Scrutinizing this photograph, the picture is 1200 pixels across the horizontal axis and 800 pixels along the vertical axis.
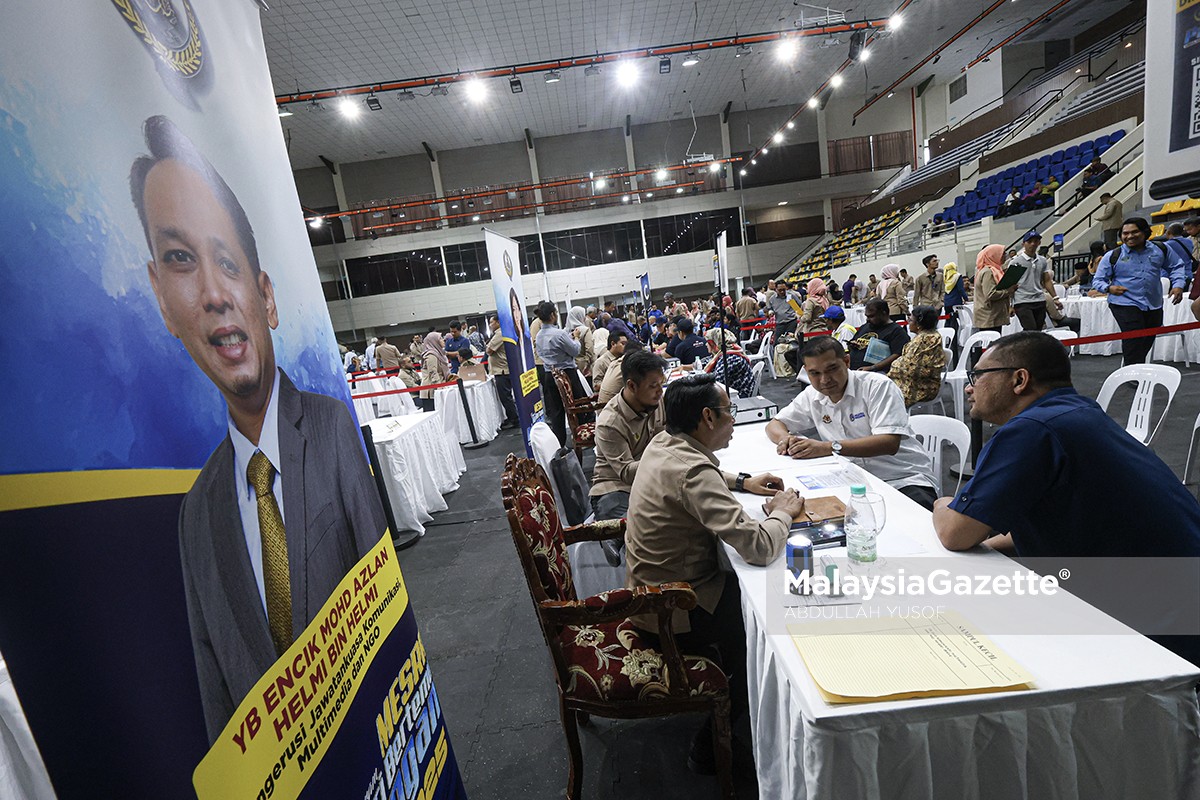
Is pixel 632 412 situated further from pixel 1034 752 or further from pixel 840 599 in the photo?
pixel 1034 752

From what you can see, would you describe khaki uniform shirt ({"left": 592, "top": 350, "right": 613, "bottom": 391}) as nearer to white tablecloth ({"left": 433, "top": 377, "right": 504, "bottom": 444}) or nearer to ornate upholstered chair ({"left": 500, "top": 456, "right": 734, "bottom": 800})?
white tablecloth ({"left": 433, "top": 377, "right": 504, "bottom": 444})

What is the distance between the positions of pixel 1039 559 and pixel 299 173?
20233mm

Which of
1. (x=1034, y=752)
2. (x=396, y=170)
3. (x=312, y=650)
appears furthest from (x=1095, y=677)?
(x=396, y=170)

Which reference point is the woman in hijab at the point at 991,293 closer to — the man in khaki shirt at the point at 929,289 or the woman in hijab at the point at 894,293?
the woman in hijab at the point at 894,293

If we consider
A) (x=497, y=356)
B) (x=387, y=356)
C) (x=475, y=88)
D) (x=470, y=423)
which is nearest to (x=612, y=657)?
(x=470, y=423)

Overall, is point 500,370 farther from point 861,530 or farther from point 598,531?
point 861,530

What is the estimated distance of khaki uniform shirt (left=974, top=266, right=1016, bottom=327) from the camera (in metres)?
5.35

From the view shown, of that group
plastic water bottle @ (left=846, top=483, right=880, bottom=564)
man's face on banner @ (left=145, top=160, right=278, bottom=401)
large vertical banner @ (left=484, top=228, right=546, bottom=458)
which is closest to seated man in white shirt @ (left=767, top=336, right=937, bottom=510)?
plastic water bottle @ (left=846, top=483, right=880, bottom=564)

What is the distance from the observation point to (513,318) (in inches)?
161

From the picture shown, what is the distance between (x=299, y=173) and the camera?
1672 centimetres

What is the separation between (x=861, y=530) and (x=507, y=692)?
162cm

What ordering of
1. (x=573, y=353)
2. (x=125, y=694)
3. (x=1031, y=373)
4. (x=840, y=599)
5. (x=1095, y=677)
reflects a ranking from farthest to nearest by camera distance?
(x=573, y=353), (x=1031, y=373), (x=840, y=599), (x=1095, y=677), (x=125, y=694)

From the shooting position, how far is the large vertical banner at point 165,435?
0.57 metres

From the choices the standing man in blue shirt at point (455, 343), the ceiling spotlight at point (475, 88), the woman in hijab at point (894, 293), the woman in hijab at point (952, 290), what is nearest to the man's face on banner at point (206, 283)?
the standing man in blue shirt at point (455, 343)
